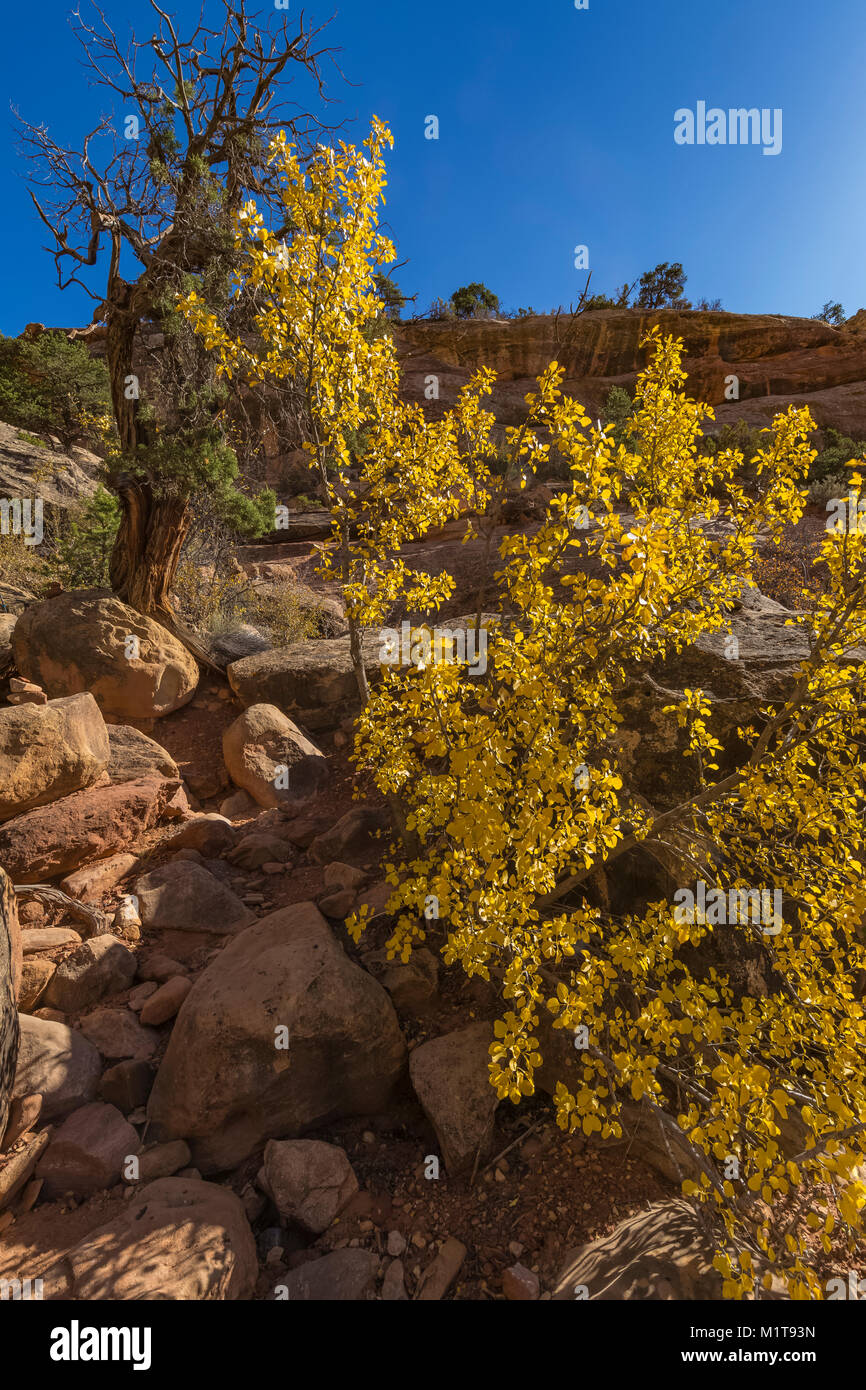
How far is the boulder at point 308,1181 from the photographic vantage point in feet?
10.4

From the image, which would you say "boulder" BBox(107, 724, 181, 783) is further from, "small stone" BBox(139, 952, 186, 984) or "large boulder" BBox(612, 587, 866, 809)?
"large boulder" BBox(612, 587, 866, 809)

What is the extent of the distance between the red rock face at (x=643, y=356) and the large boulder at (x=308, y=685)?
22552 millimetres

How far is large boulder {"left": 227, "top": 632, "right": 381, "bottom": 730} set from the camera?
7.52m

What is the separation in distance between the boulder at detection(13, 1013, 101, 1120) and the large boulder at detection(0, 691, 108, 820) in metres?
2.08

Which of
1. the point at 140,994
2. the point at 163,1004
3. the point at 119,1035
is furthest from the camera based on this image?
the point at 140,994

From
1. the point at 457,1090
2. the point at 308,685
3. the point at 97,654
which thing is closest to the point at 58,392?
the point at 97,654

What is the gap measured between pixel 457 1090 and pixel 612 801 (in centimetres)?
235

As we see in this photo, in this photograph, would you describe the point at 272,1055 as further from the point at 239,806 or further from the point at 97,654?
the point at 97,654

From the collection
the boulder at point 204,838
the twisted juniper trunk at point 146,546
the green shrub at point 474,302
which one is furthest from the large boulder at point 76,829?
the green shrub at point 474,302

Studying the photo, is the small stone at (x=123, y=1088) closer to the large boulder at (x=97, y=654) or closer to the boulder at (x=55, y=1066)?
the boulder at (x=55, y=1066)

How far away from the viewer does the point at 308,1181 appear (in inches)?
129

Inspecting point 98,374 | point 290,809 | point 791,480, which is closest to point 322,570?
point 290,809

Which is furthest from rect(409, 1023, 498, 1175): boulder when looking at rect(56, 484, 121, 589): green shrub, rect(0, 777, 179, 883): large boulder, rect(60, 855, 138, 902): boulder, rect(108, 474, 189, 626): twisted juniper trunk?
rect(56, 484, 121, 589): green shrub
